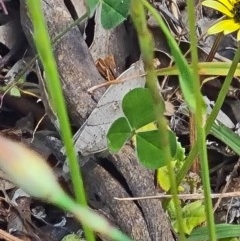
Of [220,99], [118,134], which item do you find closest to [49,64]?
[220,99]

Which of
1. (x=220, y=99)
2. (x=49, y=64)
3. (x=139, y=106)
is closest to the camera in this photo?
(x=49, y=64)

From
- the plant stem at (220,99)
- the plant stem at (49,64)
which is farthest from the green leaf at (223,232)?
the plant stem at (49,64)

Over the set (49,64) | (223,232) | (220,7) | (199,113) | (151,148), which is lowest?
(223,232)

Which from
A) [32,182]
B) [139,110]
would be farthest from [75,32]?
[32,182]

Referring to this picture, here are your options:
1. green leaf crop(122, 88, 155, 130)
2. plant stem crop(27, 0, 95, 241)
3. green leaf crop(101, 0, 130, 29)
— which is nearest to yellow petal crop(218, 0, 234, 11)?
green leaf crop(101, 0, 130, 29)

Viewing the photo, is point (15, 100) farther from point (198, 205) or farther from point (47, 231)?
point (198, 205)

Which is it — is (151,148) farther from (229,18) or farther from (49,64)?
(49,64)
